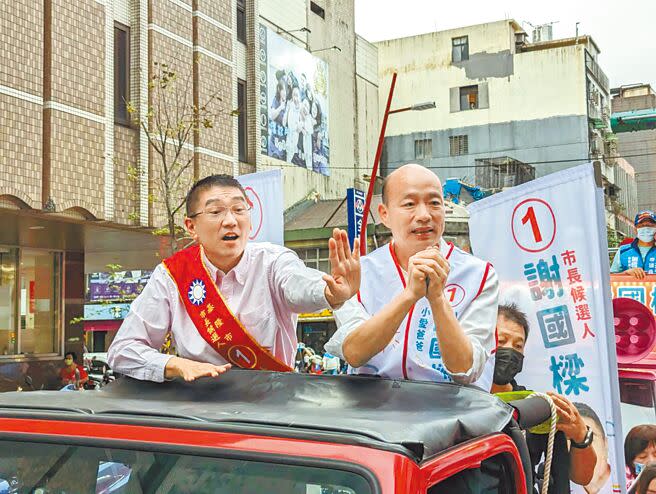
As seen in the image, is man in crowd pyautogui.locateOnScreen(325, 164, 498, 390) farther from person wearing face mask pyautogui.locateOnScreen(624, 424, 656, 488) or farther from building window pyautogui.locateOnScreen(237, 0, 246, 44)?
building window pyautogui.locateOnScreen(237, 0, 246, 44)

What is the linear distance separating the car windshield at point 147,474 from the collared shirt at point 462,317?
998 mm

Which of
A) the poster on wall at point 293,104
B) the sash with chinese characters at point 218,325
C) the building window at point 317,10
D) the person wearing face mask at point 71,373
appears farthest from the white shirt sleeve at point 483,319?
the building window at point 317,10

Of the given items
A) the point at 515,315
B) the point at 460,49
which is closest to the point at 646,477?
the point at 515,315

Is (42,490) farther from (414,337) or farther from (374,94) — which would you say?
(374,94)

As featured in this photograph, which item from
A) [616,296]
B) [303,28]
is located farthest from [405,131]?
[616,296]

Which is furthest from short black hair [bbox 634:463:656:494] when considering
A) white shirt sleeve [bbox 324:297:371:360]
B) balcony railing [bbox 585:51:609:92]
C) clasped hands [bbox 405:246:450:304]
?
balcony railing [bbox 585:51:609:92]

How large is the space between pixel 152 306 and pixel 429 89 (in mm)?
39848

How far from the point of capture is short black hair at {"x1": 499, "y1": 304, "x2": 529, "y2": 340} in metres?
4.98

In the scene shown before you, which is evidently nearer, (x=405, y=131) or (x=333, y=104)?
(x=333, y=104)

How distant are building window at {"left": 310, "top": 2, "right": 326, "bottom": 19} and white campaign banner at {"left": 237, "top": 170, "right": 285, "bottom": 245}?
22716 millimetres

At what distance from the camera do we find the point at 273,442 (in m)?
1.69

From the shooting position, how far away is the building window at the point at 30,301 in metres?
16.8

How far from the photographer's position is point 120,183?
17156 mm

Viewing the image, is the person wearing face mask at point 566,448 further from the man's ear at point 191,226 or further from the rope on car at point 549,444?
the man's ear at point 191,226
